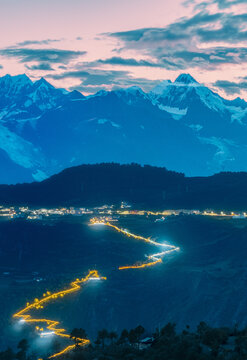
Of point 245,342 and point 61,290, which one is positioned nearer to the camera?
point 245,342

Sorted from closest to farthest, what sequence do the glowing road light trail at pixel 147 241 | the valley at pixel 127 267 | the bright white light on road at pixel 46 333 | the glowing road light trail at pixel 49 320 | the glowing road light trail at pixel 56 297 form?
1. the glowing road light trail at pixel 49 320
2. the glowing road light trail at pixel 56 297
3. the bright white light on road at pixel 46 333
4. the valley at pixel 127 267
5. the glowing road light trail at pixel 147 241

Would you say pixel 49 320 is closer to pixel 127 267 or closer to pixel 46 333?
pixel 46 333

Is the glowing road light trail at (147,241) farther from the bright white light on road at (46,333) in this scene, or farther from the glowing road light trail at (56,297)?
the bright white light on road at (46,333)

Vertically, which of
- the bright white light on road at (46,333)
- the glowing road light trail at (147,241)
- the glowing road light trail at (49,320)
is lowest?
the bright white light on road at (46,333)

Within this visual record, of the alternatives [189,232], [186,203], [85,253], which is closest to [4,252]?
[85,253]

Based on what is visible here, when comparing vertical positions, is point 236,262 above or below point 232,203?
below

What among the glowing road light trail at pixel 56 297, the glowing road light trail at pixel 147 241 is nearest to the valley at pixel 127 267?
the glowing road light trail at pixel 147 241

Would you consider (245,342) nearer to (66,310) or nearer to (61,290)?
(66,310)

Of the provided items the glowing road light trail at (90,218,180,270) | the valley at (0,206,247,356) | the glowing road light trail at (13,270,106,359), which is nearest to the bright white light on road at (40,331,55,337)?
the glowing road light trail at (13,270,106,359)

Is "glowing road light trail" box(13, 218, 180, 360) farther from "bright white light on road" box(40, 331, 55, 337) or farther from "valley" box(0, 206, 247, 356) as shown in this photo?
"valley" box(0, 206, 247, 356)

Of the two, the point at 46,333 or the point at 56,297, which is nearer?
the point at 46,333

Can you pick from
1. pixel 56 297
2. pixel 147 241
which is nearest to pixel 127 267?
pixel 56 297
